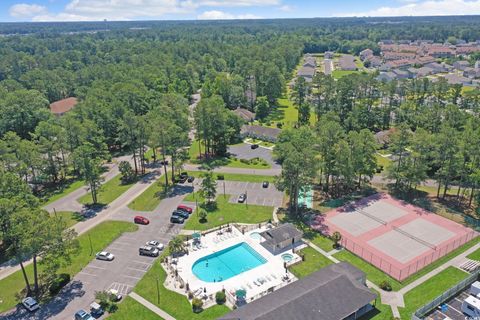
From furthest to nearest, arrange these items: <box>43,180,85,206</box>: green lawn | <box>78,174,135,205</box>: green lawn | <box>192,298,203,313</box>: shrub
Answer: <box>43,180,85,206</box>: green lawn
<box>78,174,135,205</box>: green lawn
<box>192,298,203,313</box>: shrub

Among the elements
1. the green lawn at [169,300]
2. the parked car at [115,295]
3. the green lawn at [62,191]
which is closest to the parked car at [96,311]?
the parked car at [115,295]

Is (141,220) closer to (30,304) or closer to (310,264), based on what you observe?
(30,304)

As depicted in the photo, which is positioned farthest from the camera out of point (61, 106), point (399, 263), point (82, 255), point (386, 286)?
point (61, 106)

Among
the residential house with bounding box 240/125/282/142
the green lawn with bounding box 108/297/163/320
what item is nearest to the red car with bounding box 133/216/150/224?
the green lawn with bounding box 108/297/163/320

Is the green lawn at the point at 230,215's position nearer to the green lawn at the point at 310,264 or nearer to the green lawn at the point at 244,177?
the green lawn at the point at 244,177

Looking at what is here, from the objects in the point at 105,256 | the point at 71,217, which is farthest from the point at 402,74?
the point at 105,256

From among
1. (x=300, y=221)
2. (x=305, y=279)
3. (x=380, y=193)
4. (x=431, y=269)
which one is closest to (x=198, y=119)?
(x=300, y=221)

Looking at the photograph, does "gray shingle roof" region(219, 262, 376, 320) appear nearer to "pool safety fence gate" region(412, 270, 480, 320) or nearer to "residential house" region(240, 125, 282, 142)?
"pool safety fence gate" region(412, 270, 480, 320)
